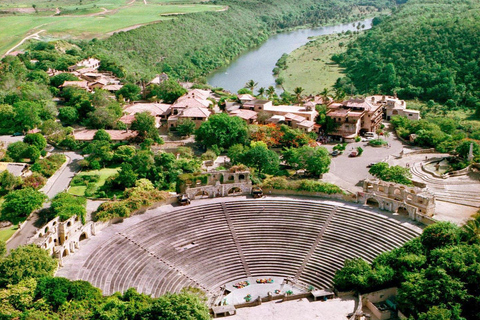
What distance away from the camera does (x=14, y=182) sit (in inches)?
2053

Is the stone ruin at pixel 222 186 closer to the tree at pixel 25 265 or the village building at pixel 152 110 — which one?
the tree at pixel 25 265

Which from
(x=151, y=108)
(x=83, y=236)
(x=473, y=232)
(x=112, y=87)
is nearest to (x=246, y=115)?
(x=151, y=108)

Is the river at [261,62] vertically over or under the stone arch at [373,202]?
under

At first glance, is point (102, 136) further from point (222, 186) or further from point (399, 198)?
point (399, 198)

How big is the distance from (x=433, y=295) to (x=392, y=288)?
3.93m

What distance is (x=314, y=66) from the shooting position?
130 meters

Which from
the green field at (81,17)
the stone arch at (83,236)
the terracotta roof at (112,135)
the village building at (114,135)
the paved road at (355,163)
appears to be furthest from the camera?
the green field at (81,17)

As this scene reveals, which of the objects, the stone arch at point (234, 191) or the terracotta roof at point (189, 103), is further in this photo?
the terracotta roof at point (189, 103)

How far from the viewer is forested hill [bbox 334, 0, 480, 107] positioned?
99.3m

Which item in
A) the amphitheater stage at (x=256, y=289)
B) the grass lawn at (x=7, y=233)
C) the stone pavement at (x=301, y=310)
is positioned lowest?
the amphitheater stage at (x=256, y=289)

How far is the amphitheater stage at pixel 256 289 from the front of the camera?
39.7 meters

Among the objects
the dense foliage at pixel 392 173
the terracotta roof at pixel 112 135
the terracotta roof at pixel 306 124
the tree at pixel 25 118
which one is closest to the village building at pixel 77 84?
the tree at pixel 25 118

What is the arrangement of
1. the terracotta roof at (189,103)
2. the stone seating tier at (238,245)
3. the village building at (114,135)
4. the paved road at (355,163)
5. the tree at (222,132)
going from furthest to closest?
the terracotta roof at (189,103) → the village building at (114,135) → the tree at (222,132) → the paved road at (355,163) → the stone seating tier at (238,245)

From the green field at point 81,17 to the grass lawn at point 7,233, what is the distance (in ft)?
262
